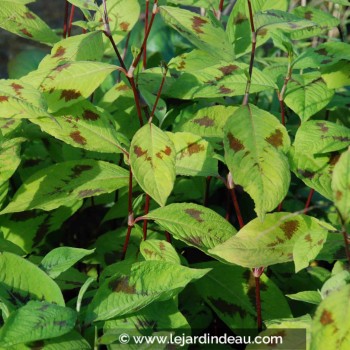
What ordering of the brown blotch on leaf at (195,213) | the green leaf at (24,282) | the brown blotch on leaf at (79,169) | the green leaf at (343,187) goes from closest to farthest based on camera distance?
the green leaf at (343,187) < the green leaf at (24,282) < the brown blotch on leaf at (195,213) < the brown blotch on leaf at (79,169)

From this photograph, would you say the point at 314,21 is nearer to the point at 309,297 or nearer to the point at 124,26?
the point at 124,26

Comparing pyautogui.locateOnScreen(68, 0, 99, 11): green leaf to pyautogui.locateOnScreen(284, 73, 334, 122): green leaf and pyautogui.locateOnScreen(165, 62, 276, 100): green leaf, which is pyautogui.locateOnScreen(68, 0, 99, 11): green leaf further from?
pyautogui.locateOnScreen(284, 73, 334, 122): green leaf

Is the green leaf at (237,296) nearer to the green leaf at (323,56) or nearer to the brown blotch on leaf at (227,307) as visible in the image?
the brown blotch on leaf at (227,307)

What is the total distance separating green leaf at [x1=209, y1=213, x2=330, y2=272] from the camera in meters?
1.26

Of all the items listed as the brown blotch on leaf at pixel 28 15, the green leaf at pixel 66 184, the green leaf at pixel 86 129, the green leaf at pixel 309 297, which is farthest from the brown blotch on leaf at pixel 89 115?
the green leaf at pixel 309 297

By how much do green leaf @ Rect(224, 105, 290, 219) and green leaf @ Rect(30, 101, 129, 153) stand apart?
27 cm

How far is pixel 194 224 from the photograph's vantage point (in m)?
1.42

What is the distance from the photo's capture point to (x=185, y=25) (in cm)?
140

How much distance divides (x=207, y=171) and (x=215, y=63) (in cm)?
23

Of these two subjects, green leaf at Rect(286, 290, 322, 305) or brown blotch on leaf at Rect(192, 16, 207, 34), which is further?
brown blotch on leaf at Rect(192, 16, 207, 34)

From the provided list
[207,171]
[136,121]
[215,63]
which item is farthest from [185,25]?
[136,121]

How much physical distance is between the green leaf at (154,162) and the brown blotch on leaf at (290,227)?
25 cm

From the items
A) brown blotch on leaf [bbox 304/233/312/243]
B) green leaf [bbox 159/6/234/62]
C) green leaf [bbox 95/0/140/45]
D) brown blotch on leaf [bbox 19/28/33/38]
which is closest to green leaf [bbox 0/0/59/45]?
brown blotch on leaf [bbox 19/28/33/38]

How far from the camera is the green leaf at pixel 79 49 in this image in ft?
4.81
